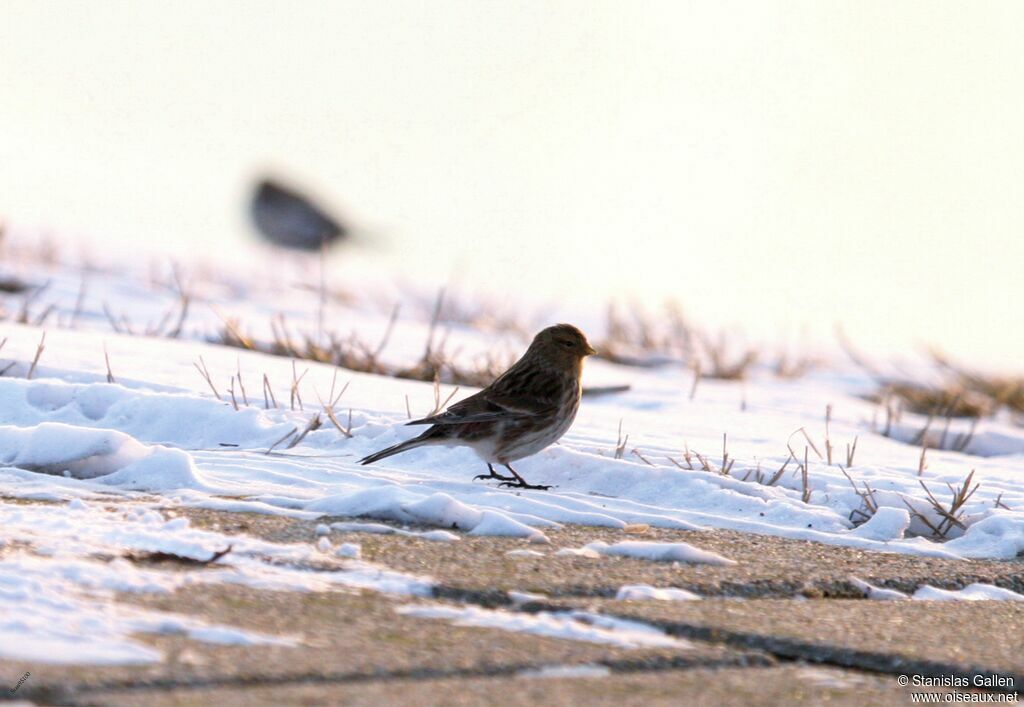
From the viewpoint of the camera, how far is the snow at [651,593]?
307 cm

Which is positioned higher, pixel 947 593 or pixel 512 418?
pixel 512 418

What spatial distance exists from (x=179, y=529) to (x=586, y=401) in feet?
13.5

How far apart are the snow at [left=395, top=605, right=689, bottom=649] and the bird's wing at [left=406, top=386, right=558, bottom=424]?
208 cm

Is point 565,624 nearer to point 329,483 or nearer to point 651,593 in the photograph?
point 651,593

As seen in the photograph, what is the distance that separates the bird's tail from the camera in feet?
15.2

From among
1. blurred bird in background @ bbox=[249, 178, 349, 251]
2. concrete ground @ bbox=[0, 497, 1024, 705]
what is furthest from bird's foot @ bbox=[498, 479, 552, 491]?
blurred bird in background @ bbox=[249, 178, 349, 251]

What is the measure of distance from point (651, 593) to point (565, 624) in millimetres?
385

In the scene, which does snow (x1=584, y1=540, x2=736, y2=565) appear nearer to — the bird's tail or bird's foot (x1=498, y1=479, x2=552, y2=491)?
bird's foot (x1=498, y1=479, x2=552, y2=491)

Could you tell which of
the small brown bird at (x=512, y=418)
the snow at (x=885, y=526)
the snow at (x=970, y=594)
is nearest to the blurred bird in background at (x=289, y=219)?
the small brown bird at (x=512, y=418)

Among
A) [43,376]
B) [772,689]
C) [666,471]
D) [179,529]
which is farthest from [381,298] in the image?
[772,689]

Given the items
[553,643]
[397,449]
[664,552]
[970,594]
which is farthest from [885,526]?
[553,643]

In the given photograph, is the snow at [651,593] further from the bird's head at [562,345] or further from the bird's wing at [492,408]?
the bird's head at [562,345]

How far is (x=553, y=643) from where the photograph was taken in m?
2.65

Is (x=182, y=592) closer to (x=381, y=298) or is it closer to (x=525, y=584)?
(x=525, y=584)
